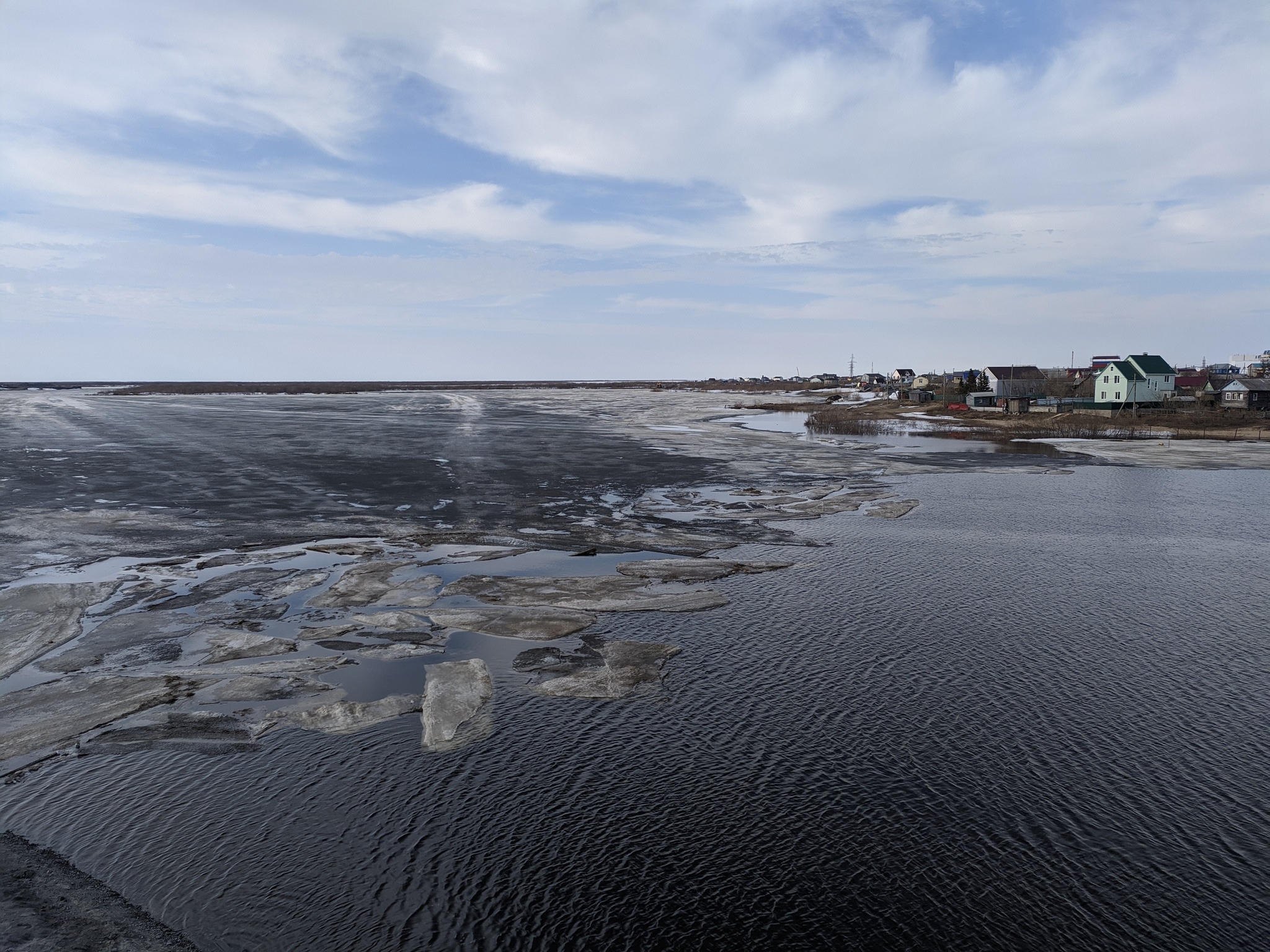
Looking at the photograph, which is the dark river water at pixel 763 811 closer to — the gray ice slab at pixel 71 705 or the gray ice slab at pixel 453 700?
the gray ice slab at pixel 453 700

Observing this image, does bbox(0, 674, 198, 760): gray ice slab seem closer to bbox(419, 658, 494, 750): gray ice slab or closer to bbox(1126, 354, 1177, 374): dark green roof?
bbox(419, 658, 494, 750): gray ice slab

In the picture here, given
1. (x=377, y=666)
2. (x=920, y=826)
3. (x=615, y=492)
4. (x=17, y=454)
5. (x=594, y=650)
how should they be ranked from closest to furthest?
(x=920, y=826)
(x=377, y=666)
(x=594, y=650)
(x=615, y=492)
(x=17, y=454)

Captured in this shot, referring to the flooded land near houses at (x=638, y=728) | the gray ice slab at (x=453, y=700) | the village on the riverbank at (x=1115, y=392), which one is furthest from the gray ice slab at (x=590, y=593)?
the village on the riverbank at (x=1115, y=392)

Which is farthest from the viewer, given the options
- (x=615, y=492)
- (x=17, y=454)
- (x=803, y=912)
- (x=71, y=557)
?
(x=17, y=454)

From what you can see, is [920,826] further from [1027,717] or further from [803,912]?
[1027,717]

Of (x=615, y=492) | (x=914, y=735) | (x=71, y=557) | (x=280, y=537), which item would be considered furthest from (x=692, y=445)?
(x=914, y=735)

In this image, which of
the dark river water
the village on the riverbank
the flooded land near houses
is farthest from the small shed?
the dark river water
